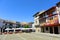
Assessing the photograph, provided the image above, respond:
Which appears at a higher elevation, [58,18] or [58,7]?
[58,7]

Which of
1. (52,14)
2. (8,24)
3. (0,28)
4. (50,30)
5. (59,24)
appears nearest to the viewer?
(59,24)

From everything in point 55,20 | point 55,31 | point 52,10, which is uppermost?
point 52,10

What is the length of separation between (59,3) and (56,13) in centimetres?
332

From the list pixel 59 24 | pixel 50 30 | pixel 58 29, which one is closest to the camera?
pixel 59 24

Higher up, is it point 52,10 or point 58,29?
point 52,10

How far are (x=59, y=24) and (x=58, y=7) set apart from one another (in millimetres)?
6674

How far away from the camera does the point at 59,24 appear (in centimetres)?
4375

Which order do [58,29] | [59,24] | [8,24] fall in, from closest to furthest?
[59,24] < [58,29] < [8,24]

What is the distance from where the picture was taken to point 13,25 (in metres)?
117

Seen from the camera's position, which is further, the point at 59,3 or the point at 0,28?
the point at 0,28

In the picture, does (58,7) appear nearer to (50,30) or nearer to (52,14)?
(52,14)

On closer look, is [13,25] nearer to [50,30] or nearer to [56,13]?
[50,30]

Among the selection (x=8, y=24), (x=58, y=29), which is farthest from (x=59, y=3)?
(x=8, y=24)

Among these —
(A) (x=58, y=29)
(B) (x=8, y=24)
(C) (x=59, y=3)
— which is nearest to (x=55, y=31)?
(A) (x=58, y=29)
